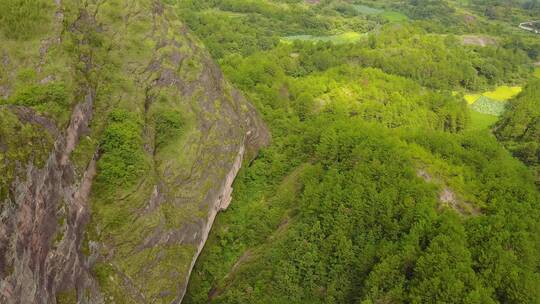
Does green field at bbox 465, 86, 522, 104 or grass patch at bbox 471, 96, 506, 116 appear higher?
grass patch at bbox 471, 96, 506, 116

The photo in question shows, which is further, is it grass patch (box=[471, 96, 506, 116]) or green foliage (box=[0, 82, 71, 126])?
grass patch (box=[471, 96, 506, 116])

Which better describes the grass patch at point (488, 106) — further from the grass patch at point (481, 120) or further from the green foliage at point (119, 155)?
the green foliage at point (119, 155)

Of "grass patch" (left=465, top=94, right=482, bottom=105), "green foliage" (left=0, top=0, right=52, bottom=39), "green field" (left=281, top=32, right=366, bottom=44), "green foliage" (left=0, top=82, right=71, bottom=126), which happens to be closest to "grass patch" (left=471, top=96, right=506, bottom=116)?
"grass patch" (left=465, top=94, right=482, bottom=105)

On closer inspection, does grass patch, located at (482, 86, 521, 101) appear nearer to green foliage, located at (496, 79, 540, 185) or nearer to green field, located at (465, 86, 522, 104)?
green field, located at (465, 86, 522, 104)

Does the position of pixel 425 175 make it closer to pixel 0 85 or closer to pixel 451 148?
pixel 451 148

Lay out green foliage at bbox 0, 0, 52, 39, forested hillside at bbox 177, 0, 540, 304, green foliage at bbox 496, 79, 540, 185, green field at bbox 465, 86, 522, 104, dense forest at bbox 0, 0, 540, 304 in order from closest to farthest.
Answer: dense forest at bbox 0, 0, 540, 304 < green foliage at bbox 0, 0, 52, 39 < forested hillside at bbox 177, 0, 540, 304 < green foliage at bbox 496, 79, 540, 185 < green field at bbox 465, 86, 522, 104

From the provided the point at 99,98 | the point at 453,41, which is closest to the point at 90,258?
the point at 99,98
